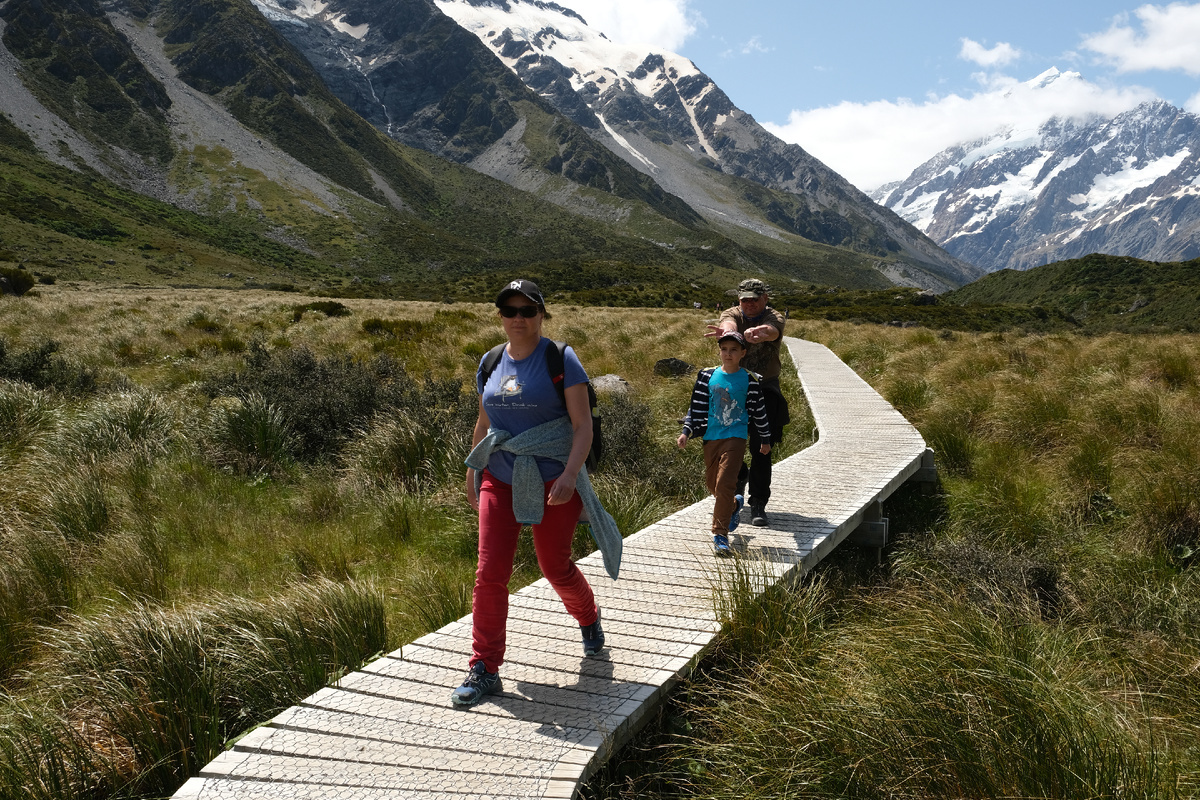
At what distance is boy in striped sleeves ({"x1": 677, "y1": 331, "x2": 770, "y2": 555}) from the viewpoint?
4984mm

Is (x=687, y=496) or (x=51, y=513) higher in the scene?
(x=687, y=496)

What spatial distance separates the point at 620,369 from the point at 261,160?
166m

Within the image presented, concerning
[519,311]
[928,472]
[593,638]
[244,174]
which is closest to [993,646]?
[593,638]

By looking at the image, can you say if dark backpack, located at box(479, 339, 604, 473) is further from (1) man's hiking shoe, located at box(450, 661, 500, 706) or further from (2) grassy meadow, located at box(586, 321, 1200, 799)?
(2) grassy meadow, located at box(586, 321, 1200, 799)

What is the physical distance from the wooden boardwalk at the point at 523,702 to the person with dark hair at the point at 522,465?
0.24 metres

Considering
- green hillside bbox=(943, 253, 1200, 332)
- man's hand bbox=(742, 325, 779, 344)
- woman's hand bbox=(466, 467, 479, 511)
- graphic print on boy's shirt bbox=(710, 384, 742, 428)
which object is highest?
green hillside bbox=(943, 253, 1200, 332)

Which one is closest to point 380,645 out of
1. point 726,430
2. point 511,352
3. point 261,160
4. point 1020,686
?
point 511,352

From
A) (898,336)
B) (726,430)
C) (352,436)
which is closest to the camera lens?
(726,430)

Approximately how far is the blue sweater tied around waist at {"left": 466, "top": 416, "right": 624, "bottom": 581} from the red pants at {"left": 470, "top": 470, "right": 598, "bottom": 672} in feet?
0.26

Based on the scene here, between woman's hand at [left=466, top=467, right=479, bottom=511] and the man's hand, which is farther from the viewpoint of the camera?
the man's hand

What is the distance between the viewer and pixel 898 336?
22375 millimetres

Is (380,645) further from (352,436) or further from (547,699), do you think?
(352,436)

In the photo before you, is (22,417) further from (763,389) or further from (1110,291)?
(1110,291)

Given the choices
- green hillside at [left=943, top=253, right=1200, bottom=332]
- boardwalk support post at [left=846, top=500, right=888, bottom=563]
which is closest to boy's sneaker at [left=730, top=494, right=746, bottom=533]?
boardwalk support post at [left=846, top=500, right=888, bottom=563]
